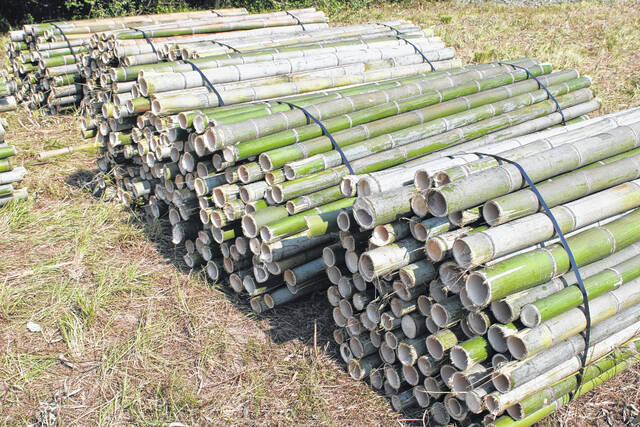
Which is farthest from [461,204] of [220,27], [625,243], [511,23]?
[511,23]

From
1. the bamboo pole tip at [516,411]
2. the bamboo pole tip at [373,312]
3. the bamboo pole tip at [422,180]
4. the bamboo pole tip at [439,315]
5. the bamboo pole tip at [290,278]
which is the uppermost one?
the bamboo pole tip at [422,180]

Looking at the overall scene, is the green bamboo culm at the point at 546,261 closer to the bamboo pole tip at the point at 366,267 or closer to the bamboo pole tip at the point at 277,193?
the bamboo pole tip at the point at 366,267

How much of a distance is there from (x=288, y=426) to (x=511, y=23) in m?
10.9

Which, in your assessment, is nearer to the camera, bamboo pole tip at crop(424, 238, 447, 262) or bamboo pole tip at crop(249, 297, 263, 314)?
bamboo pole tip at crop(424, 238, 447, 262)

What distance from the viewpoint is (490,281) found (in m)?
3.32

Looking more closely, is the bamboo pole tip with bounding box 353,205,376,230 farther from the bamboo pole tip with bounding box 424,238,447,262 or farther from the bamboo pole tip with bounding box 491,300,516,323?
the bamboo pole tip with bounding box 491,300,516,323

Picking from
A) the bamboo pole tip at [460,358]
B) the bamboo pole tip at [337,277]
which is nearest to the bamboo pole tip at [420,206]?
the bamboo pole tip at [460,358]

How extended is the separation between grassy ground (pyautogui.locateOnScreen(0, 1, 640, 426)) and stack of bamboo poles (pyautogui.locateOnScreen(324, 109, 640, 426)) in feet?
1.26

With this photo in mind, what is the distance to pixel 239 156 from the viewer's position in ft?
15.6

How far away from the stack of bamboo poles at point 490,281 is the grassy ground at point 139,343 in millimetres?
385

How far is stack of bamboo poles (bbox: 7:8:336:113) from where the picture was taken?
309 inches

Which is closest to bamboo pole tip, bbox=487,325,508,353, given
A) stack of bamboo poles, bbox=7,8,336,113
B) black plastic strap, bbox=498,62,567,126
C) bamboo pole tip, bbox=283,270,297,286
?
bamboo pole tip, bbox=283,270,297,286

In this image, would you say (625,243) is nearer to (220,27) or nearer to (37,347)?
(37,347)

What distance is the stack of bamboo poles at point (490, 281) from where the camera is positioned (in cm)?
349
